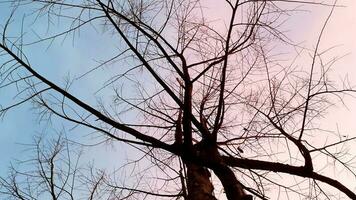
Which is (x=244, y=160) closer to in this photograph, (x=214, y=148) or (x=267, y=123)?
(x=214, y=148)

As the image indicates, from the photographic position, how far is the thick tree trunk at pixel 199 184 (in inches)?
152

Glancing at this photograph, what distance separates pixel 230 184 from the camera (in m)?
3.71

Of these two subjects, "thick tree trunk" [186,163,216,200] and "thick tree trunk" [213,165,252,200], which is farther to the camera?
"thick tree trunk" [186,163,216,200]

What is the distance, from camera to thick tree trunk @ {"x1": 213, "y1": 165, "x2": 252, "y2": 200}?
3.54 metres

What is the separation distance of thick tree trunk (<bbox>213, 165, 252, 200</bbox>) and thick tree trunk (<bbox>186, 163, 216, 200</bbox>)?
0.55 feet

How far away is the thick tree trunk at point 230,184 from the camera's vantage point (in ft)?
11.6

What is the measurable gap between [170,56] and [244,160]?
4.15 feet

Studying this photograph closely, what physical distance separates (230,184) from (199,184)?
0.39 metres

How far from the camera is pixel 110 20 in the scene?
169 inches

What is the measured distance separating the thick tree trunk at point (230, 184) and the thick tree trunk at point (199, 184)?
168 millimetres

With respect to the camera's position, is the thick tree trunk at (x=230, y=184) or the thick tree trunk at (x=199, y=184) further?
the thick tree trunk at (x=199, y=184)

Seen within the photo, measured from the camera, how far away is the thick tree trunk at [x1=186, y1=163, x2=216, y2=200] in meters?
3.86

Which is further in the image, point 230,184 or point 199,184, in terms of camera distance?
point 199,184

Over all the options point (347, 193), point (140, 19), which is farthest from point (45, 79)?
point (347, 193)
